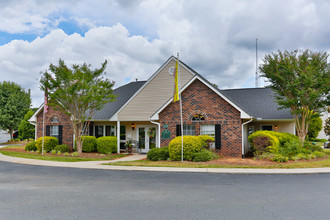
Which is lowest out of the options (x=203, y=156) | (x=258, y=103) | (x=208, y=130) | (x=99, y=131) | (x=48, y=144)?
(x=203, y=156)

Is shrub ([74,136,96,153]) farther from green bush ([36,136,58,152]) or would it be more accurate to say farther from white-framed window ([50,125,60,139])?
white-framed window ([50,125,60,139])

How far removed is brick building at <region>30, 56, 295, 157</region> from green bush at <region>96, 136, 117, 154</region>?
23.4 inches

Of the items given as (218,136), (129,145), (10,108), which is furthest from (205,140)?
(10,108)

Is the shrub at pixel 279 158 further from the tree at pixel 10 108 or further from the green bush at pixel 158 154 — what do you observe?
the tree at pixel 10 108

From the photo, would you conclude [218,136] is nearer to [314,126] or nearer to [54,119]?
[54,119]

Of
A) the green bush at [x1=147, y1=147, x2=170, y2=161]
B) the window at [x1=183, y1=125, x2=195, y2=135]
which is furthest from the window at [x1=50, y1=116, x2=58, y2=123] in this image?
the window at [x1=183, y1=125, x2=195, y2=135]

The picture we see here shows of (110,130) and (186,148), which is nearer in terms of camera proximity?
(186,148)

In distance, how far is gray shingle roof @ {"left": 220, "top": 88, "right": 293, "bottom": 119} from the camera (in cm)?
2064

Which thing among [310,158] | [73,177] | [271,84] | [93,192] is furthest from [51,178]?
[271,84]

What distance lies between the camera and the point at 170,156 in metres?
15.2

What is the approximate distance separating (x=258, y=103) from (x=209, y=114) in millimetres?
8237

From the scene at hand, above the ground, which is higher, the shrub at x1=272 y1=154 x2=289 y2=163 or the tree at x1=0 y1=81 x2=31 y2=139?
the tree at x1=0 y1=81 x2=31 y2=139

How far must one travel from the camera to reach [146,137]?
20594 millimetres

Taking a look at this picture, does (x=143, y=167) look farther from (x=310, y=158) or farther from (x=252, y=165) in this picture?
(x=310, y=158)
